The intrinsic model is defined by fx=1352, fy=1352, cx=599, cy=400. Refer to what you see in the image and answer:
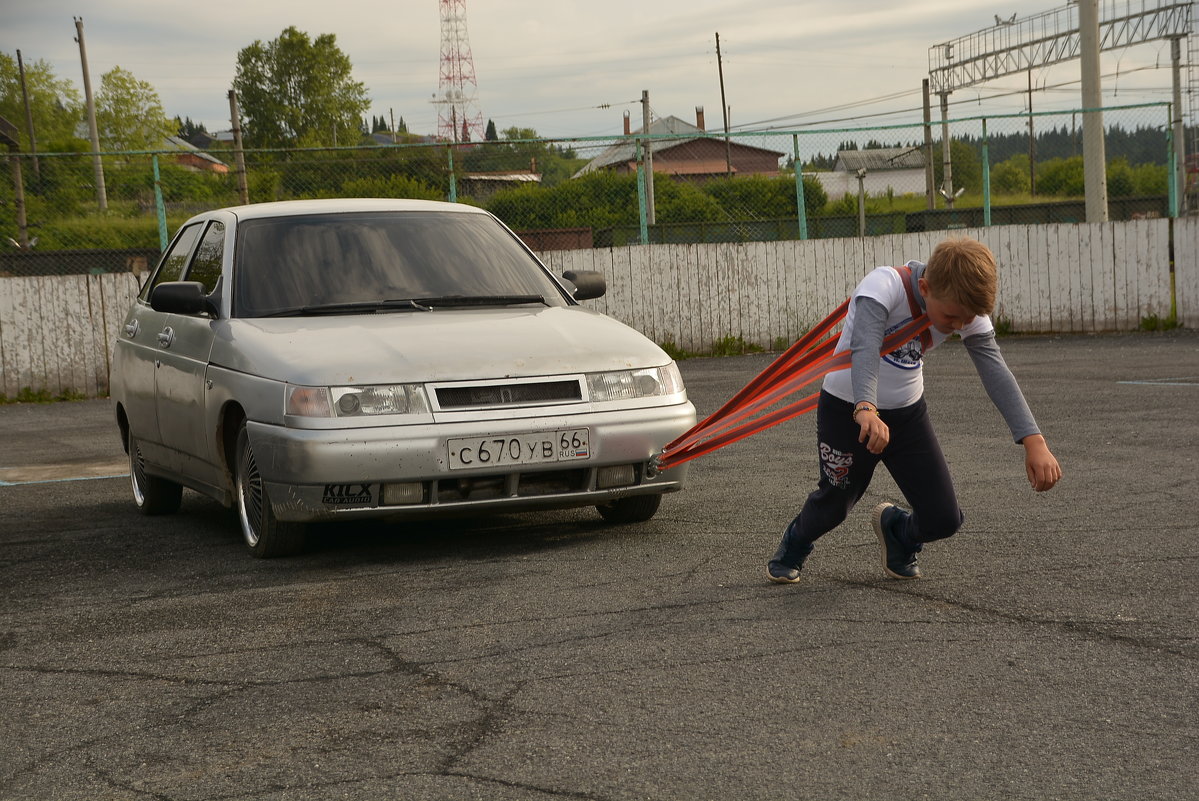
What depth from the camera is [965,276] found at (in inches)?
166

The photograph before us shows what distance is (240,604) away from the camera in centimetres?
509

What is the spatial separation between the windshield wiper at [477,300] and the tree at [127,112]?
90.3 m

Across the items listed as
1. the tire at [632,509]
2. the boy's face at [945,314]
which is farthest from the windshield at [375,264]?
the boy's face at [945,314]

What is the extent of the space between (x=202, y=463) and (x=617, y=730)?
11.7 ft

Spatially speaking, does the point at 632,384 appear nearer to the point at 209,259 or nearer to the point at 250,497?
the point at 250,497

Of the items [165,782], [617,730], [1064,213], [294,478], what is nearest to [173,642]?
[294,478]

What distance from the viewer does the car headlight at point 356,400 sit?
18.0 feet

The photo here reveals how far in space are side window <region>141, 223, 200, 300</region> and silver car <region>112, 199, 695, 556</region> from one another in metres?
0.20

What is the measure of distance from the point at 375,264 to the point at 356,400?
1295mm

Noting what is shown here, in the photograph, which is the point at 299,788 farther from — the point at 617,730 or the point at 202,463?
the point at 202,463

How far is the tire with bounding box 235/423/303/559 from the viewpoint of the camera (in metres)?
5.77

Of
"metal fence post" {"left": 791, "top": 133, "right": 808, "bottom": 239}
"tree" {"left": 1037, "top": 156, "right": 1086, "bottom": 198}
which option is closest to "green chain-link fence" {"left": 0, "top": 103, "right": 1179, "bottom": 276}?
"metal fence post" {"left": 791, "top": 133, "right": 808, "bottom": 239}

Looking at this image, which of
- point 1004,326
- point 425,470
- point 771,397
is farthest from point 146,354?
point 1004,326

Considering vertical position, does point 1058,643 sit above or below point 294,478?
below
